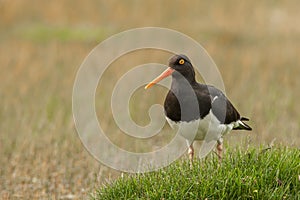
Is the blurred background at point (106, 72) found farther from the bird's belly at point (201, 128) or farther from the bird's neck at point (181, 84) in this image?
the bird's neck at point (181, 84)

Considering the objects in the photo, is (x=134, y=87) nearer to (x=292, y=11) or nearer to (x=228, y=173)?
(x=228, y=173)

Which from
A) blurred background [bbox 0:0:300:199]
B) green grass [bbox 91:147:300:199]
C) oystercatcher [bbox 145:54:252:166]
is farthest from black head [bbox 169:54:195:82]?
green grass [bbox 91:147:300:199]

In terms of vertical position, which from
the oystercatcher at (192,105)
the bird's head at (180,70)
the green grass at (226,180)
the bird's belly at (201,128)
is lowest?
the green grass at (226,180)

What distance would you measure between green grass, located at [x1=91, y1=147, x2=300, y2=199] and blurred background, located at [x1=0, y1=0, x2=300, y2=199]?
0.35 metres

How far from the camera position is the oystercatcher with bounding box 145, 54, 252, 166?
6152mm

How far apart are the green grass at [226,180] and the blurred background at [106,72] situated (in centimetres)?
35

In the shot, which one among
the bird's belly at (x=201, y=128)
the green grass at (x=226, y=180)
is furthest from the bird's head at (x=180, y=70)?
the green grass at (x=226, y=180)

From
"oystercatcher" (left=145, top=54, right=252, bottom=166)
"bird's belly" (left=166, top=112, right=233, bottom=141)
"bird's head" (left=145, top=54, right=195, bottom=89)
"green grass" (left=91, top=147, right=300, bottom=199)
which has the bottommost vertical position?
"green grass" (left=91, top=147, right=300, bottom=199)

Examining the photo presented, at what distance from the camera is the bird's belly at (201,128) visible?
243 inches

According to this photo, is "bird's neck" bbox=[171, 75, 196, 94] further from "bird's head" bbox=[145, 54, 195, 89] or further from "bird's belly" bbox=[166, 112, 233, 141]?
"bird's belly" bbox=[166, 112, 233, 141]

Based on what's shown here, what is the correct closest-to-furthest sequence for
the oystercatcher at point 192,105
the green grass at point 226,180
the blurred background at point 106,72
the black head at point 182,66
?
the green grass at point 226,180
the oystercatcher at point 192,105
the black head at point 182,66
the blurred background at point 106,72

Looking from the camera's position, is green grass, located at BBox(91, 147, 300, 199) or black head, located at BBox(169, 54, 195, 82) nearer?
green grass, located at BBox(91, 147, 300, 199)

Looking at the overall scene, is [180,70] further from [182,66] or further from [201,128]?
[201,128]

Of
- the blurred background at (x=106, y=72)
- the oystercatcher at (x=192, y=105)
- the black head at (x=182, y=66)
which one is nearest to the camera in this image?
the oystercatcher at (x=192, y=105)
